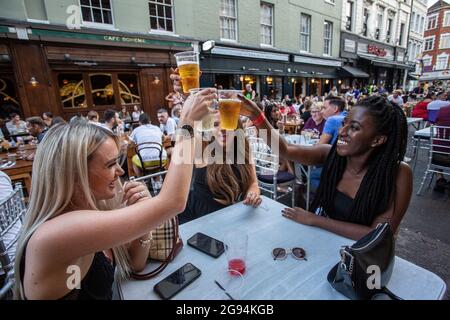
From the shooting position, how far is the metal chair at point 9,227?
1.91 metres

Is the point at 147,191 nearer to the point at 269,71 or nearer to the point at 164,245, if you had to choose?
the point at 164,245

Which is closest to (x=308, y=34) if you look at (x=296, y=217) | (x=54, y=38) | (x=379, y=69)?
(x=379, y=69)

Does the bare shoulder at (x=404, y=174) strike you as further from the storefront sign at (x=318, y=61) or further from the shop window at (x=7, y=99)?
the storefront sign at (x=318, y=61)

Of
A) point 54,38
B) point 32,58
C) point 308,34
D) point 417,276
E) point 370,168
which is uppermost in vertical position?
point 308,34

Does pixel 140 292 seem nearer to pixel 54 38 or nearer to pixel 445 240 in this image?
pixel 445 240

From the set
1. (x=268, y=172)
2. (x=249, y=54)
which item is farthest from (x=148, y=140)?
(x=249, y=54)

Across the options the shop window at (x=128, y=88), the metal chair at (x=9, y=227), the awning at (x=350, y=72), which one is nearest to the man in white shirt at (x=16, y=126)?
the shop window at (x=128, y=88)

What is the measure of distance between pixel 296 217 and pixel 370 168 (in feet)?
2.03

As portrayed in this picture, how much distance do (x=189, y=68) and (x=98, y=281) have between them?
3.74 ft

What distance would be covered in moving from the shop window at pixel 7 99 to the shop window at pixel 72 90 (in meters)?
1.20

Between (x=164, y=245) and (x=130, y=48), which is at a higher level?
(x=130, y=48)

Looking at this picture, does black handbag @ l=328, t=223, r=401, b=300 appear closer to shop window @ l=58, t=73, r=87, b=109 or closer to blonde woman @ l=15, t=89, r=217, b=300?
blonde woman @ l=15, t=89, r=217, b=300

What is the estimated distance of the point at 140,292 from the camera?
109 cm

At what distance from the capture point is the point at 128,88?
933 cm
